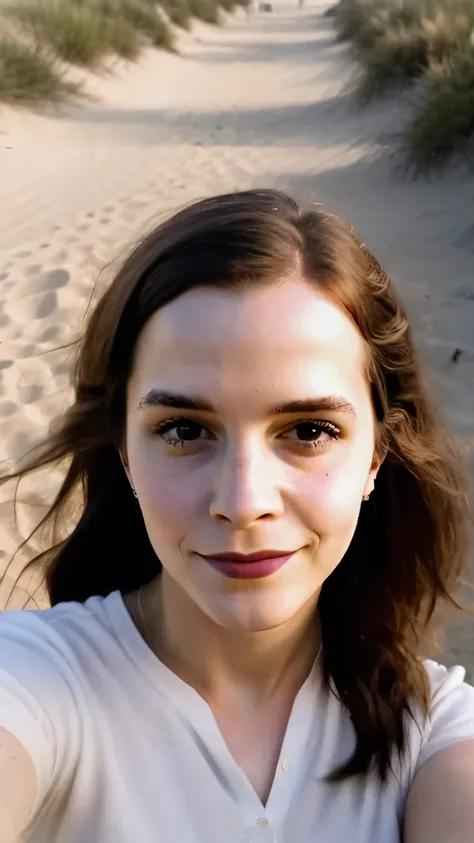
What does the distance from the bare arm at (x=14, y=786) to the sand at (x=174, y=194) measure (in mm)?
1372

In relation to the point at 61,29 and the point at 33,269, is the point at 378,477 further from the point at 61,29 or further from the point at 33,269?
the point at 61,29

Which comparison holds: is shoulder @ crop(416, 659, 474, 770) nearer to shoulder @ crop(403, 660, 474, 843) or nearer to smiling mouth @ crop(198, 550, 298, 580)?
shoulder @ crop(403, 660, 474, 843)

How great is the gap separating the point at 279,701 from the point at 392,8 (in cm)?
1223

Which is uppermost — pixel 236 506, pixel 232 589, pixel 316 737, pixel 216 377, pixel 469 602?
pixel 216 377

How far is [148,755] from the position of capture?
106 cm

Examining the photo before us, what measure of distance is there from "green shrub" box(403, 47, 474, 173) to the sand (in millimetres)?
210

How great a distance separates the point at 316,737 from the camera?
116 centimetres

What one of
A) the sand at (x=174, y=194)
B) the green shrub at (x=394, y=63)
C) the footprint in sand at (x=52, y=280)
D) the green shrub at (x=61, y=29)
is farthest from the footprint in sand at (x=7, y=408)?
the green shrub at (x=61, y=29)

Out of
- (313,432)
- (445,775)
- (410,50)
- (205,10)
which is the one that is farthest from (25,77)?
(205,10)

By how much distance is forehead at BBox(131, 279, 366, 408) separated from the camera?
3.27 ft

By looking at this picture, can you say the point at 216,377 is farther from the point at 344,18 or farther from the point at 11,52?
the point at 344,18

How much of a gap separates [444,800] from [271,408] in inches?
22.0

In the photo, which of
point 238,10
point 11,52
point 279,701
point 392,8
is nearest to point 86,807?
point 279,701

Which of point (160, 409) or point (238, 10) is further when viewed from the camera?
point (238, 10)
